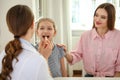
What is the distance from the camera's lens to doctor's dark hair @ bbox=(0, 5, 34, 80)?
1075 mm

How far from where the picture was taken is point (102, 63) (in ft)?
6.75

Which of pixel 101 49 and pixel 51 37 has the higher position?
pixel 51 37

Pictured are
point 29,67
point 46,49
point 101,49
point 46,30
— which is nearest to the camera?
point 29,67

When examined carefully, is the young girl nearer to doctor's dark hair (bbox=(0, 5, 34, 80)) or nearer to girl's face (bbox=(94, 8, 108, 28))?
girl's face (bbox=(94, 8, 108, 28))

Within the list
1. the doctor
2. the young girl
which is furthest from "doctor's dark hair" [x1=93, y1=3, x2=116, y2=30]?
the doctor

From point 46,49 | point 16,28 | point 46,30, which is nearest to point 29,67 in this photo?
point 16,28

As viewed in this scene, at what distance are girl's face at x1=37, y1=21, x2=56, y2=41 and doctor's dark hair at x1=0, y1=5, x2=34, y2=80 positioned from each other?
75 cm

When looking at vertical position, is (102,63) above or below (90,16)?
below

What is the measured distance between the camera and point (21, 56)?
1.06 meters

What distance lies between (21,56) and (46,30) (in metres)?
0.83

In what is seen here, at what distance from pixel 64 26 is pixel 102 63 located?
1.92 m

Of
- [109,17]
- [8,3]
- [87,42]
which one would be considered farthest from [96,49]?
[8,3]

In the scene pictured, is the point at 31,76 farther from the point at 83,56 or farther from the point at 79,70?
the point at 79,70

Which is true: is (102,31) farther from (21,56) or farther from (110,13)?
(21,56)
